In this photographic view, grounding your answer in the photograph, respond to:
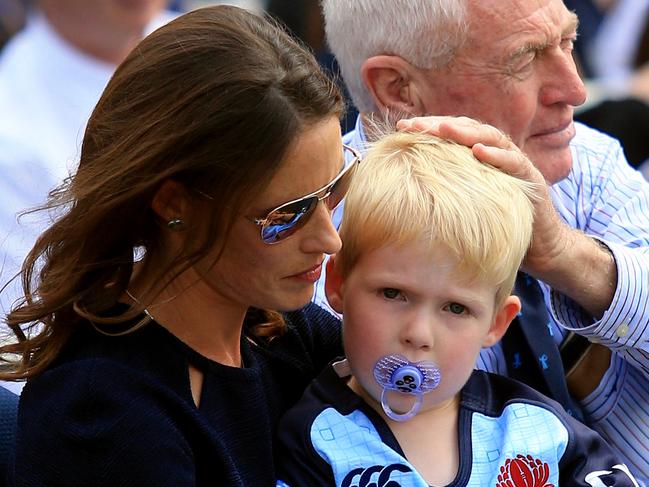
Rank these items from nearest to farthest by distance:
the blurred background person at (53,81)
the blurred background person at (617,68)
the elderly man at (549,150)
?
the elderly man at (549,150)
the blurred background person at (53,81)
the blurred background person at (617,68)

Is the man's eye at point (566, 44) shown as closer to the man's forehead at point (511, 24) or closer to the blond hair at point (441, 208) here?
the man's forehead at point (511, 24)

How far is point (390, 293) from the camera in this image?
1896 mm

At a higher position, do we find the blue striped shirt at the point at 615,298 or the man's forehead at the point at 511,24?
the man's forehead at the point at 511,24

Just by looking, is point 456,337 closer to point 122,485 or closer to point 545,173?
point 122,485

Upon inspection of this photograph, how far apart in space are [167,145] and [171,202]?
119mm

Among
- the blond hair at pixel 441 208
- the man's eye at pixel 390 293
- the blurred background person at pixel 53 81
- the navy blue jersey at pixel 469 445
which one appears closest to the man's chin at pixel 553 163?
the blond hair at pixel 441 208

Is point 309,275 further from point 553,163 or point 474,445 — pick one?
point 553,163

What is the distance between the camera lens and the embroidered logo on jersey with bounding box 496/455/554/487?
74.9 inches

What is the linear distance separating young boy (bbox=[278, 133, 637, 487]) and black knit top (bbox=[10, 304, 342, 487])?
97 millimetres

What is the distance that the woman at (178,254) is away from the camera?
1672 millimetres

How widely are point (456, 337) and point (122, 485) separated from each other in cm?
61

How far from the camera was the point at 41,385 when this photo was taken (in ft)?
5.59

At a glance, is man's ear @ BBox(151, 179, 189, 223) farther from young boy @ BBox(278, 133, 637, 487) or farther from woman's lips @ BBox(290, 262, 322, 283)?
young boy @ BBox(278, 133, 637, 487)

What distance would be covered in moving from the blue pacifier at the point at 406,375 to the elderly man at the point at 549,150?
498 millimetres
